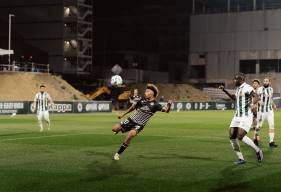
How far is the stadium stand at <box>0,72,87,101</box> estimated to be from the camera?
7169 centimetres

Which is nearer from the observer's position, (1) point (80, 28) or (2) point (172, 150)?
(2) point (172, 150)

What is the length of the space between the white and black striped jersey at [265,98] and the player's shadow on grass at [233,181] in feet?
25.1

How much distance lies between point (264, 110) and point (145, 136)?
20.9 ft

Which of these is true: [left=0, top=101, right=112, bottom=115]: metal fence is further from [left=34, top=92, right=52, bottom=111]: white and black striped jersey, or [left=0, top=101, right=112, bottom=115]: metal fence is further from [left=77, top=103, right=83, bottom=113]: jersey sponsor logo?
[left=34, top=92, right=52, bottom=111]: white and black striped jersey

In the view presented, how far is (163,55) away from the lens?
109 metres

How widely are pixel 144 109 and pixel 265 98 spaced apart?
7.61 meters

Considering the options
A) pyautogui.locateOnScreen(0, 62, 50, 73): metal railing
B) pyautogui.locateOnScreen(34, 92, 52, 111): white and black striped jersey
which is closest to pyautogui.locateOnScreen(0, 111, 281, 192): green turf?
pyautogui.locateOnScreen(34, 92, 52, 111): white and black striped jersey

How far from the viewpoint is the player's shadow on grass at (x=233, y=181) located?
1175 centimetres

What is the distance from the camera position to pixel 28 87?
73750 millimetres

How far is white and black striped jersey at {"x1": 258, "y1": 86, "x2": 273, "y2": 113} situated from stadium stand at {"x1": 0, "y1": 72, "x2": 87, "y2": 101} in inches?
2003

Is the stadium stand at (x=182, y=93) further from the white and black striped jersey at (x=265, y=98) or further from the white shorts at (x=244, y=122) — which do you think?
the white shorts at (x=244, y=122)

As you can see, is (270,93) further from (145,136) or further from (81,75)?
(81,75)

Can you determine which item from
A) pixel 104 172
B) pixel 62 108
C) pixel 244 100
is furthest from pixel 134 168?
pixel 62 108

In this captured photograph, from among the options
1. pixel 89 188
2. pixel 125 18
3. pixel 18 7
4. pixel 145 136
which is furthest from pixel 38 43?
pixel 89 188
